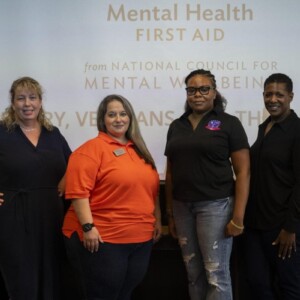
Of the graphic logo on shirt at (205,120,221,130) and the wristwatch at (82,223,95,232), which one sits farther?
the graphic logo on shirt at (205,120,221,130)

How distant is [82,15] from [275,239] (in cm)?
189

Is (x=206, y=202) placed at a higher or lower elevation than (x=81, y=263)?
higher

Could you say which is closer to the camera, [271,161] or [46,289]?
[271,161]

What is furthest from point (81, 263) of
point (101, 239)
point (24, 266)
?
point (24, 266)

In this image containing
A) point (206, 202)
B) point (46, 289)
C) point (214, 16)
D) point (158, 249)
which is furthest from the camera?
point (214, 16)

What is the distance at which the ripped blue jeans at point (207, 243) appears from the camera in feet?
5.64

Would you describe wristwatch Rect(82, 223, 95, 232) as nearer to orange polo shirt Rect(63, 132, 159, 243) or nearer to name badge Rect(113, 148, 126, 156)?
orange polo shirt Rect(63, 132, 159, 243)

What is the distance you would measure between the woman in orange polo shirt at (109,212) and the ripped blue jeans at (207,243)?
0.19 meters

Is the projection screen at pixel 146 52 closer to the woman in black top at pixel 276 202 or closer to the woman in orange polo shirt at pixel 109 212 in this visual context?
the woman in black top at pixel 276 202

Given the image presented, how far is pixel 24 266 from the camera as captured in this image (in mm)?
1773

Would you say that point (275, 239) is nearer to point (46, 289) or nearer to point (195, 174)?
point (195, 174)

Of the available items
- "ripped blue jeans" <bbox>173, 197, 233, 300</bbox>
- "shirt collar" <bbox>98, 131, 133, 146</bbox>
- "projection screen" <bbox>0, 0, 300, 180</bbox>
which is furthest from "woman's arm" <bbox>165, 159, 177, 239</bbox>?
"projection screen" <bbox>0, 0, 300, 180</bbox>

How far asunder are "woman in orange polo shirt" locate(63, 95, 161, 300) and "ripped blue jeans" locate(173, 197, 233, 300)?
7.4 inches

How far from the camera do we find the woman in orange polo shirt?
159cm
